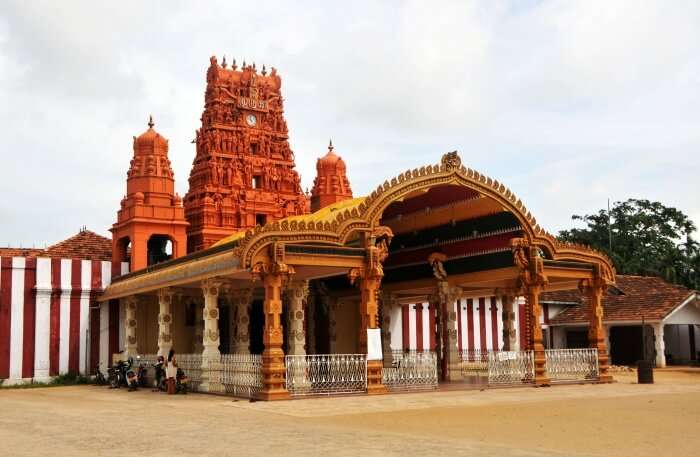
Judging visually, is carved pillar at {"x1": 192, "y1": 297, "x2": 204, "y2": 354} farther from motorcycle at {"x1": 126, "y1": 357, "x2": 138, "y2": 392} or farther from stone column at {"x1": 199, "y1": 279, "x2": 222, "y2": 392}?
stone column at {"x1": 199, "y1": 279, "x2": 222, "y2": 392}

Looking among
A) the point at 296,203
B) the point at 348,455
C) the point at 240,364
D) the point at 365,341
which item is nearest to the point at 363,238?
the point at 365,341

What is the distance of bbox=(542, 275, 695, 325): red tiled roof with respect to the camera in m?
34.2

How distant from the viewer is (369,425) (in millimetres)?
12398

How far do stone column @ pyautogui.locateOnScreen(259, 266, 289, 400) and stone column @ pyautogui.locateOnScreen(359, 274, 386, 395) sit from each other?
211 cm

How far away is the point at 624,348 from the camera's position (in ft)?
123

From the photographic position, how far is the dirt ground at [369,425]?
9.80 m

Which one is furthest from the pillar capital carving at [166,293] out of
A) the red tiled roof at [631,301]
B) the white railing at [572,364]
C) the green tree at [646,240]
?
the green tree at [646,240]

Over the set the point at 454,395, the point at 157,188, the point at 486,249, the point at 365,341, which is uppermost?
the point at 157,188

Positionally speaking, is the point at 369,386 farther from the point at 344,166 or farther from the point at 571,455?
the point at 344,166

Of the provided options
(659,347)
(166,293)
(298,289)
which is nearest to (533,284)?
(298,289)

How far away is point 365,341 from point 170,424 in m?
6.94

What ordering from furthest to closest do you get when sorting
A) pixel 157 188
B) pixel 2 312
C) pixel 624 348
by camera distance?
pixel 624 348
pixel 157 188
pixel 2 312

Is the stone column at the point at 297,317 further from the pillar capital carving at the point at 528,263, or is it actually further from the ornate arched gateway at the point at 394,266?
the pillar capital carving at the point at 528,263

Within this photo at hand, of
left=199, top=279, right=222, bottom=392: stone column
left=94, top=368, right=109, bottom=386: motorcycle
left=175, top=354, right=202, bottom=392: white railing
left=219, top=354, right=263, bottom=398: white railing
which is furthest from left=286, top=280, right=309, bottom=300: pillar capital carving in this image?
left=94, top=368, right=109, bottom=386: motorcycle
